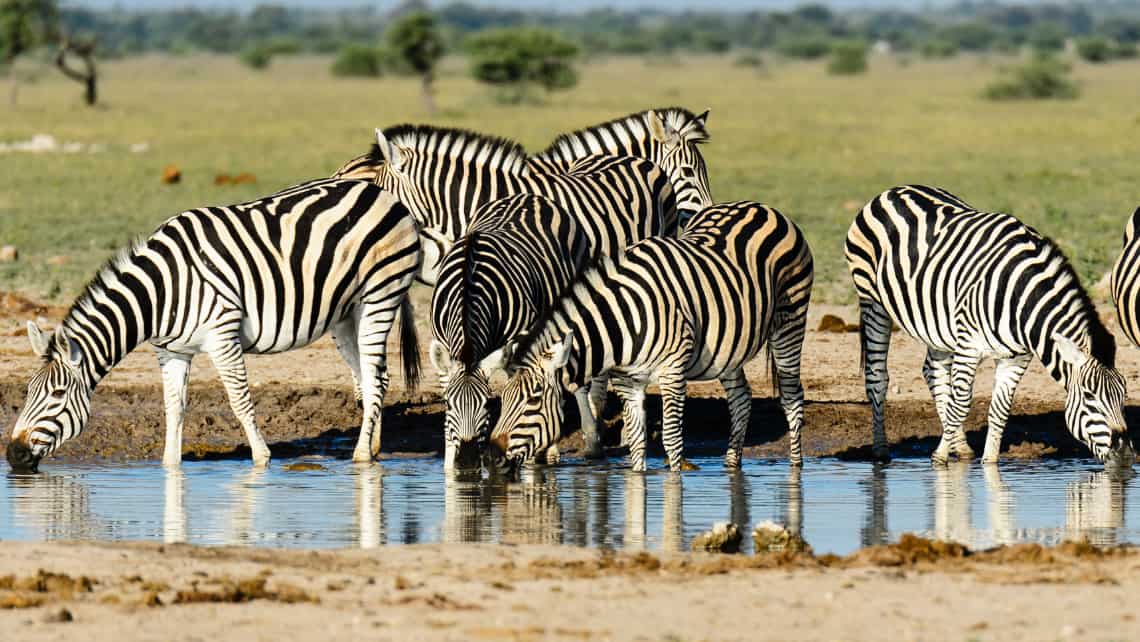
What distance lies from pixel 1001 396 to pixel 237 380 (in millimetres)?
4239

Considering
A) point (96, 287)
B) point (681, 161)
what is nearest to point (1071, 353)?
point (681, 161)

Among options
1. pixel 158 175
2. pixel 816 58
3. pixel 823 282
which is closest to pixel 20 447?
pixel 823 282

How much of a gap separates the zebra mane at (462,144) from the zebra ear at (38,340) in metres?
3.21

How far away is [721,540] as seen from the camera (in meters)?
7.74

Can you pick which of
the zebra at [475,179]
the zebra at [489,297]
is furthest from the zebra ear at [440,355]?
the zebra at [475,179]

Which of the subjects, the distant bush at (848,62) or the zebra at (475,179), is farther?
the distant bush at (848,62)

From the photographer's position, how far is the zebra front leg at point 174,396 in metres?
10.3

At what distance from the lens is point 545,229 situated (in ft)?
36.1

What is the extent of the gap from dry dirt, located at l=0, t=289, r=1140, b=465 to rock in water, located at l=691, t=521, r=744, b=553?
3476 mm

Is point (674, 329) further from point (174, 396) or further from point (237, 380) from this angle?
point (174, 396)

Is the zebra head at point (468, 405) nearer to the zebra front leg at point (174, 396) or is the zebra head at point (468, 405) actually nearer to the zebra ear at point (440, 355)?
the zebra ear at point (440, 355)

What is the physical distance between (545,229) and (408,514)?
2664 millimetres

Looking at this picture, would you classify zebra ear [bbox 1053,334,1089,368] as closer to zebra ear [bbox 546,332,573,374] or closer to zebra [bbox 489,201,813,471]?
zebra [bbox 489,201,813,471]

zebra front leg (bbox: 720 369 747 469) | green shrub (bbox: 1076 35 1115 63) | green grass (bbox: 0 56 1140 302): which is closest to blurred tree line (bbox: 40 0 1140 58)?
green shrub (bbox: 1076 35 1115 63)
